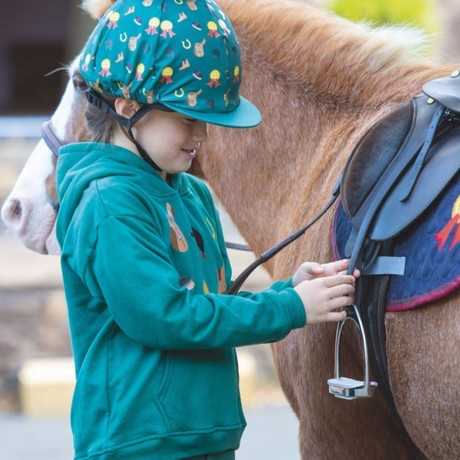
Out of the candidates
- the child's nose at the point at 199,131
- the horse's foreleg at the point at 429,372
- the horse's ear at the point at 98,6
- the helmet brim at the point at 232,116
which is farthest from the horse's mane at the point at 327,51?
the horse's foreleg at the point at 429,372

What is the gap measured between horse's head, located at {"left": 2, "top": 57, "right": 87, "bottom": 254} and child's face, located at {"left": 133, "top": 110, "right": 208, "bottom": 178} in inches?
32.2

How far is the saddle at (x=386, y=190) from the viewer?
5.02ft

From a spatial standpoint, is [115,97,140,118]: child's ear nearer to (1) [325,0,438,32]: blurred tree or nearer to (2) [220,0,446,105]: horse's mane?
(2) [220,0,446,105]: horse's mane

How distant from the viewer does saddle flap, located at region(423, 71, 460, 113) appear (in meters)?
1.56

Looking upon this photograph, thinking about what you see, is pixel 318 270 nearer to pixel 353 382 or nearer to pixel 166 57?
pixel 353 382

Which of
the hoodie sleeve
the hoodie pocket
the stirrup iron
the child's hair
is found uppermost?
the child's hair

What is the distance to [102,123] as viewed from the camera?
165 centimetres

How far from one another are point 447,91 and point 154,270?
73cm

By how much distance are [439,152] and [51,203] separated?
1.29 metres

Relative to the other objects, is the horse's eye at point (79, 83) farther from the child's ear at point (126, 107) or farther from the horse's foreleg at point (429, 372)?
the horse's foreleg at point (429, 372)

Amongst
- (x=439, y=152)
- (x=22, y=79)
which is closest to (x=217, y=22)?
(x=439, y=152)

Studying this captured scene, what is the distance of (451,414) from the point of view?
1.41m

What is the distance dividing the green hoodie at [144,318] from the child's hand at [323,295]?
0.07 feet

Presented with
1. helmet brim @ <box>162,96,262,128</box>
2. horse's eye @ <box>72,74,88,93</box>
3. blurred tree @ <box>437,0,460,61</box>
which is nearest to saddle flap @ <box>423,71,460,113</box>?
helmet brim @ <box>162,96,262,128</box>
